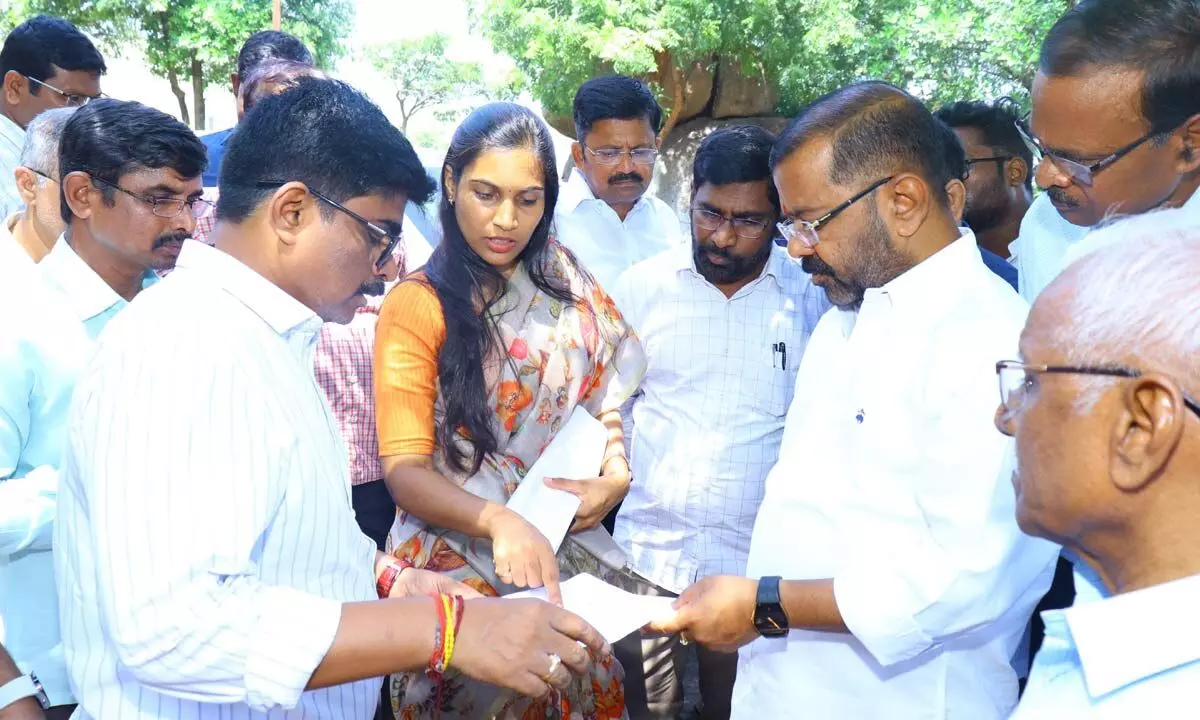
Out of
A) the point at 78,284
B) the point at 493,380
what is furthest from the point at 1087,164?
the point at 78,284

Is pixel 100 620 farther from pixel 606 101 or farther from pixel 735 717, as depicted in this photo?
pixel 606 101

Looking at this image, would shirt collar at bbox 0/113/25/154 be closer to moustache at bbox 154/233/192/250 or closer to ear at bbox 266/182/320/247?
moustache at bbox 154/233/192/250

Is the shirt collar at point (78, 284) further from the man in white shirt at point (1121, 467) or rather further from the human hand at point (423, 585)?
the man in white shirt at point (1121, 467)

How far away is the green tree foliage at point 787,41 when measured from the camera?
13961 millimetres

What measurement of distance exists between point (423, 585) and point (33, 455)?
0.96 meters

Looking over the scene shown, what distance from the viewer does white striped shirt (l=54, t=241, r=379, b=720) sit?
144 cm

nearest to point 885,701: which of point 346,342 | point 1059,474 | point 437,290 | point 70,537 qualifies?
point 1059,474

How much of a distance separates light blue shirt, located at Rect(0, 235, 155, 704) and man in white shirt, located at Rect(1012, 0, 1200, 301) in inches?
99.3

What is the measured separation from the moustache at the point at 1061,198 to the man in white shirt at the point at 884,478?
1.65ft

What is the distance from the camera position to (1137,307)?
1.14m

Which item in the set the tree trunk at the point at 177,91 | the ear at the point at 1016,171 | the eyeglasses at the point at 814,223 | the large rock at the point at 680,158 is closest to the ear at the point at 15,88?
the eyeglasses at the point at 814,223

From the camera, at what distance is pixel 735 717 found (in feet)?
7.96

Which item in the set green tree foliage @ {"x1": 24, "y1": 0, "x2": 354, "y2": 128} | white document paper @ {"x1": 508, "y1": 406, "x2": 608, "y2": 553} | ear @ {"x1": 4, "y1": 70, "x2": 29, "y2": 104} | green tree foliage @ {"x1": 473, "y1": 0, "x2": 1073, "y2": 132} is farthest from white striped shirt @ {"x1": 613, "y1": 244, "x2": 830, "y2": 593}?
green tree foliage @ {"x1": 24, "y1": 0, "x2": 354, "y2": 128}

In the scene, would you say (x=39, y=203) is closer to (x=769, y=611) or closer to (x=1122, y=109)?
(x=769, y=611)
